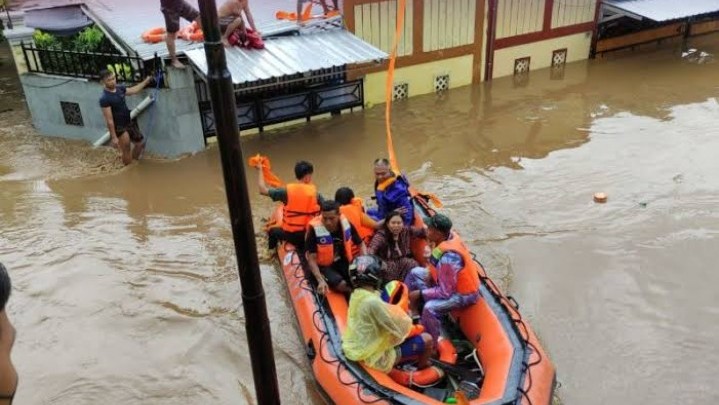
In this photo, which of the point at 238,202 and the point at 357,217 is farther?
the point at 357,217

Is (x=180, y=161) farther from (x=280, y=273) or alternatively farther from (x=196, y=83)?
(x=280, y=273)

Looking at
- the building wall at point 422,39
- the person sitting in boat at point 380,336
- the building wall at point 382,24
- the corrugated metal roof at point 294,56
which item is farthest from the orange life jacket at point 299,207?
the building wall at point 382,24

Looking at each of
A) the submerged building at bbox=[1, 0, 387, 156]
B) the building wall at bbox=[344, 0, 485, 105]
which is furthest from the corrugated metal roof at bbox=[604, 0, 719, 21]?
the submerged building at bbox=[1, 0, 387, 156]

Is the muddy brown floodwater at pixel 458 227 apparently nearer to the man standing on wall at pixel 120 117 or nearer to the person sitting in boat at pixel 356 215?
the man standing on wall at pixel 120 117

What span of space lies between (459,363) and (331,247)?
158 centimetres

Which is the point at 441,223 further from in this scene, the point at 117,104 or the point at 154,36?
the point at 154,36

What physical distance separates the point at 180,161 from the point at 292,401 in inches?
219

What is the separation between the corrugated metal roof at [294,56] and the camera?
9031 millimetres

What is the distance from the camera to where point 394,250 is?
Result: 604 cm

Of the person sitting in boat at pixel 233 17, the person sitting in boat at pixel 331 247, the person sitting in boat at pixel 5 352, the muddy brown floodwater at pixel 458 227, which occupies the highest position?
the person sitting in boat at pixel 5 352

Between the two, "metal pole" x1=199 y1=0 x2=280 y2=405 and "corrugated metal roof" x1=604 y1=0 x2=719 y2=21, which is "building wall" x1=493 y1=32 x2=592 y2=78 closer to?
"corrugated metal roof" x1=604 y1=0 x2=719 y2=21

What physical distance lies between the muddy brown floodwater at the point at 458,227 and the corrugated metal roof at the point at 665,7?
7.18ft

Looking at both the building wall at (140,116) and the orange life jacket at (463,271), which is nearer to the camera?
the orange life jacket at (463,271)

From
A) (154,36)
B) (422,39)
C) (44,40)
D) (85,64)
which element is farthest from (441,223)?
(44,40)
